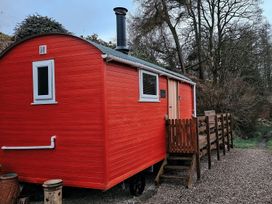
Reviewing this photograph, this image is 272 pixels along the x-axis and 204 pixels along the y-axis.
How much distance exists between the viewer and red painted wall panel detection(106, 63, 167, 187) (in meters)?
5.16

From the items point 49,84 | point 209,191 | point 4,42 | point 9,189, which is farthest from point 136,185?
point 4,42

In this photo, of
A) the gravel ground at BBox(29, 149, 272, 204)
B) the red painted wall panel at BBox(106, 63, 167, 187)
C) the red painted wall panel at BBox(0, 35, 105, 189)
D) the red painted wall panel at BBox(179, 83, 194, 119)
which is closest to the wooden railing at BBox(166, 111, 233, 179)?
the red painted wall panel at BBox(106, 63, 167, 187)

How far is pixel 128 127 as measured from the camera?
19.1 ft

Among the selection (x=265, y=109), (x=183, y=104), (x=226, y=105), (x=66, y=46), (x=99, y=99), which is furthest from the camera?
(x=265, y=109)

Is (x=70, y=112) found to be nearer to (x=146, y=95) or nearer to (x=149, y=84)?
(x=146, y=95)

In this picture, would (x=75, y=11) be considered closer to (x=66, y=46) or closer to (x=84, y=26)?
(x=84, y=26)

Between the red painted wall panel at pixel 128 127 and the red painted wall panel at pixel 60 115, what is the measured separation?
0.26 m

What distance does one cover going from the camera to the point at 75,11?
70.5ft

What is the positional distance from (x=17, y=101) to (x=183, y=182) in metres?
4.36

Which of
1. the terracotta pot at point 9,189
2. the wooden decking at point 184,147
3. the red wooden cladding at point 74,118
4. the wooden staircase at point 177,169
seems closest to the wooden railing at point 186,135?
the wooden decking at point 184,147

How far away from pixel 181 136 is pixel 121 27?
141 inches

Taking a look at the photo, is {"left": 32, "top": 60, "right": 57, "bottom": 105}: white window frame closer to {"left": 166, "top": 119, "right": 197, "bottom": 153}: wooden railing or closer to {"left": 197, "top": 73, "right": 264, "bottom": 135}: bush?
{"left": 166, "top": 119, "right": 197, "bottom": 153}: wooden railing

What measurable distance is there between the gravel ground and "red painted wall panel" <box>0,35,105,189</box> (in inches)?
42.8

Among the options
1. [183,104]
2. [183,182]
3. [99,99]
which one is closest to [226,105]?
[183,104]
